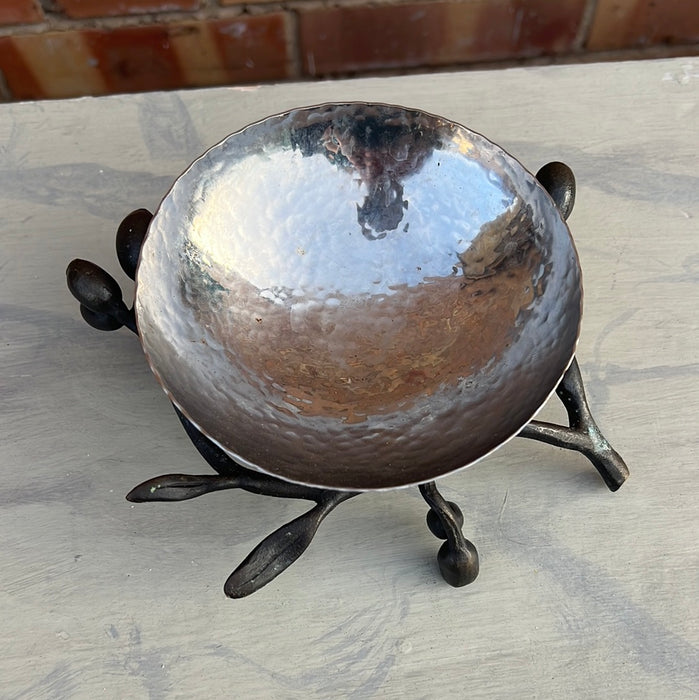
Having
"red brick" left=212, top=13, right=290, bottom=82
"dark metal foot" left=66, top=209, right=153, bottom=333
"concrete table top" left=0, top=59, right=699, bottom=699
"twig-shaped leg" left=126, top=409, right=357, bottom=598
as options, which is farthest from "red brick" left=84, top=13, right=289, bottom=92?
"twig-shaped leg" left=126, top=409, right=357, bottom=598

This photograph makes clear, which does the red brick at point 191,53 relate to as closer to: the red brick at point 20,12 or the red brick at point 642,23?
the red brick at point 20,12

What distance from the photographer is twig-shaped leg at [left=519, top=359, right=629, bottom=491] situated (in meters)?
0.58

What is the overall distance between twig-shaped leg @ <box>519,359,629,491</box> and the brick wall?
68 centimetres

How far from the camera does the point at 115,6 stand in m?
1.01

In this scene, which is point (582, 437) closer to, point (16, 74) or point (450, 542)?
point (450, 542)

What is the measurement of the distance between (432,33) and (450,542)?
0.80m

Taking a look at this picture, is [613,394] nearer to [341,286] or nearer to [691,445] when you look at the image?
[691,445]

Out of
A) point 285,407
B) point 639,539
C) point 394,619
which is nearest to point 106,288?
point 285,407

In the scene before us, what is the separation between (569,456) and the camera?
0.62 m

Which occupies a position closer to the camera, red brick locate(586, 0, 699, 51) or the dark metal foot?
the dark metal foot

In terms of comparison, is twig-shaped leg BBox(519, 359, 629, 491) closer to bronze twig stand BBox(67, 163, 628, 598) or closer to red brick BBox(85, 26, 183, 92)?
bronze twig stand BBox(67, 163, 628, 598)

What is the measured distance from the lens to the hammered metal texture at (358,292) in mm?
536

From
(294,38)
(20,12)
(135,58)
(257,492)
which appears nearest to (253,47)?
(294,38)

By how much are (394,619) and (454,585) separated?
5 cm
